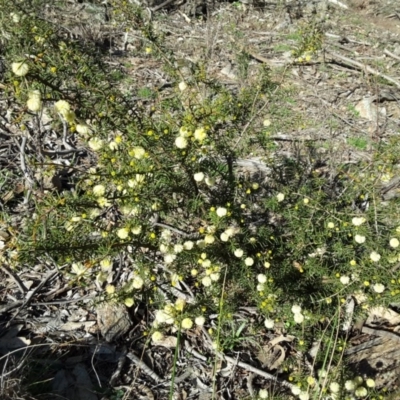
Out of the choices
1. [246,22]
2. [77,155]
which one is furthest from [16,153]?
[246,22]

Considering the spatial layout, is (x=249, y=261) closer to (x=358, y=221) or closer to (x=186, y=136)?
(x=358, y=221)

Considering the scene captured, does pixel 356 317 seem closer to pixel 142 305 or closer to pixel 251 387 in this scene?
pixel 251 387

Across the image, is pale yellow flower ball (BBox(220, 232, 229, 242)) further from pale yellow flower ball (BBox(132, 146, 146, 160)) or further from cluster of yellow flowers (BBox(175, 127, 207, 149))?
pale yellow flower ball (BBox(132, 146, 146, 160))

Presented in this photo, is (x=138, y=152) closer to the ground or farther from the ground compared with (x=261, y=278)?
farther from the ground

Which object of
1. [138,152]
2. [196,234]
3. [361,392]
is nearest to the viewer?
[138,152]

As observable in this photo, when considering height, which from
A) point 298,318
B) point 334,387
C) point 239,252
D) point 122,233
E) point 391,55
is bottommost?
point 334,387

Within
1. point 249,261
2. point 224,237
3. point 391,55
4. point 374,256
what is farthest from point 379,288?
point 391,55

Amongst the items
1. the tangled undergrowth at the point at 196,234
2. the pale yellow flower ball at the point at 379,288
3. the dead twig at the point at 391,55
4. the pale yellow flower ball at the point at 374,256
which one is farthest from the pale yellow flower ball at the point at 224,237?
the dead twig at the point at 391,55

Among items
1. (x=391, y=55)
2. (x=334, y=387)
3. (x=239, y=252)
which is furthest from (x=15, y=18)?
(x=391, y=55)

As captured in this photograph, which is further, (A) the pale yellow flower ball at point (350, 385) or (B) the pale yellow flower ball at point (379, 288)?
(B) the pale yellow flower ball at point (379, 288)

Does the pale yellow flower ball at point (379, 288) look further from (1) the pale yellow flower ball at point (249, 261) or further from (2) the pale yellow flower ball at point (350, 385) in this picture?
(1) the pale yellow flower ball at point (249, 261)

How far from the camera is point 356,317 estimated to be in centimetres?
354

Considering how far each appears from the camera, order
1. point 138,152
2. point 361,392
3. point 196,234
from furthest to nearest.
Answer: point 196,234 → point 361,392 → point 138,152

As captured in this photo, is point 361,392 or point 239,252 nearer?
point 361,392
